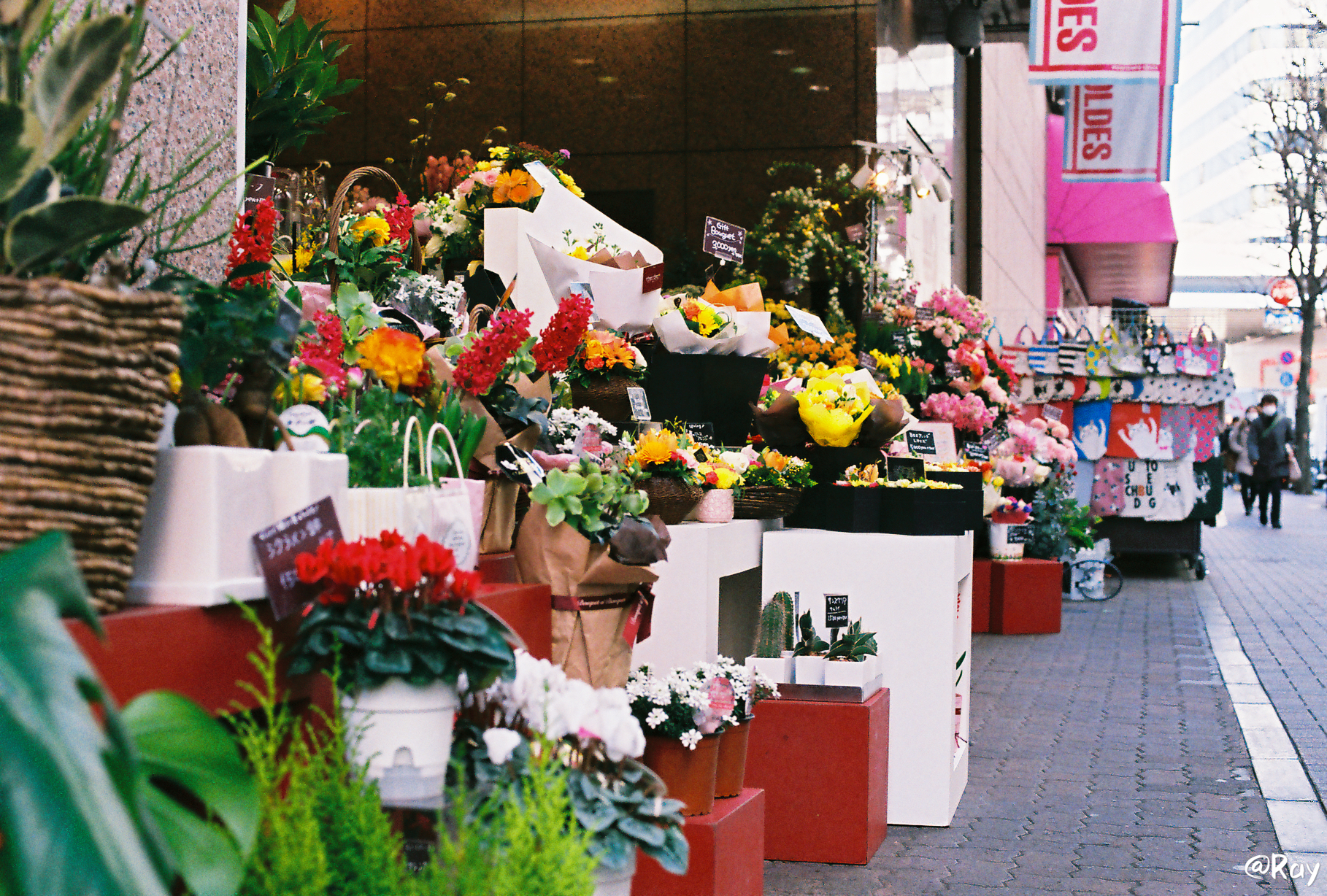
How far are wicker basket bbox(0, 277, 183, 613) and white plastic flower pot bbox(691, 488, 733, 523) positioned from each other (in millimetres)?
2357

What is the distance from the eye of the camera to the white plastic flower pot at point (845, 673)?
368 cm

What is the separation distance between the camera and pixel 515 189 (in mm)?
4203

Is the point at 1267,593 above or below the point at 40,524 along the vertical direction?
below

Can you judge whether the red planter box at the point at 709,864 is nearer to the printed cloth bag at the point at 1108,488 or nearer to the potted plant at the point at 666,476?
the potted plant at the point at 666,476

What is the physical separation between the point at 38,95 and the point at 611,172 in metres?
8.69

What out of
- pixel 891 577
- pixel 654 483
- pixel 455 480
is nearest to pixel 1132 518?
pixel 891 577

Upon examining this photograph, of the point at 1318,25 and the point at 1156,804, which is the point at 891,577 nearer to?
the point at 1156,804

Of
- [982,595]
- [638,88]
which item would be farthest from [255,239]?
[638,88]

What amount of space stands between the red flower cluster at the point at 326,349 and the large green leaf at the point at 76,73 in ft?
2.60

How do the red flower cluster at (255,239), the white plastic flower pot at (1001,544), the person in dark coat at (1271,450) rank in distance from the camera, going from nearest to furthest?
the red flower cluster at (255,239), the white plastic flower pot at (1001,544), the person in dark coat at (1271,450)

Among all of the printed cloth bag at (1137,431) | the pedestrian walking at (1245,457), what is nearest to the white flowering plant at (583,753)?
the printed cloth bag at (1137,431)

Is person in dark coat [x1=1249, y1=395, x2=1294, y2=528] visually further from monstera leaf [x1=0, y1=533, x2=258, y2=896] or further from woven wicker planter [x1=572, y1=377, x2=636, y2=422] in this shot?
monstera leaf [x1=0, y1=533, x2=258, y2=896]

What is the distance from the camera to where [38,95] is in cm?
138

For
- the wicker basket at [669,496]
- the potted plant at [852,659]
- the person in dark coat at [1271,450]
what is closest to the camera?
the wicker basket at [669,496]
